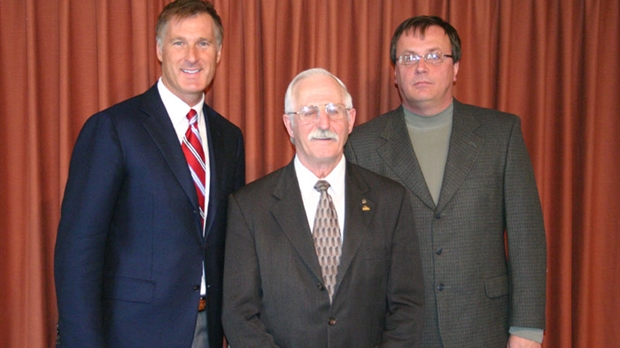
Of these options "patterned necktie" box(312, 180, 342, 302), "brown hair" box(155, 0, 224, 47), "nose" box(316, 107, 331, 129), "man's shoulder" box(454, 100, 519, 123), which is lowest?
"patterned necktie" box(312, 180, 342, 302)

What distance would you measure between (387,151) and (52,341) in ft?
5.93

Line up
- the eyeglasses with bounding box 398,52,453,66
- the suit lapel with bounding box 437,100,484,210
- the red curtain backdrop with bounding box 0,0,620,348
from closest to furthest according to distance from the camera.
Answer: the suit lapel with bounding box 437,100,484,210, the eyeglasses with bounding box 398,52,453,66, the red curtain backdrop with bounding box 0,0,620,348

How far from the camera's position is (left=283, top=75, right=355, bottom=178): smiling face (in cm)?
190

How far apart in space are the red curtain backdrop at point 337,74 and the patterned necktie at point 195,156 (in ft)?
2.18

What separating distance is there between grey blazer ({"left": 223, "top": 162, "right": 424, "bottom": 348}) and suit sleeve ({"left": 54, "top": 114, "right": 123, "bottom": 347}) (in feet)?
1.36

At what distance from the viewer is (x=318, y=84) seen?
1.96 meters

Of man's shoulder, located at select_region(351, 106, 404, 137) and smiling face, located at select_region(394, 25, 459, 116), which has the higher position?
smiling face, located at select_region(394, 25, 459, 116)

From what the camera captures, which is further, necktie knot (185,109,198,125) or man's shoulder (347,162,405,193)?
necktie knot (185,109,198,125)

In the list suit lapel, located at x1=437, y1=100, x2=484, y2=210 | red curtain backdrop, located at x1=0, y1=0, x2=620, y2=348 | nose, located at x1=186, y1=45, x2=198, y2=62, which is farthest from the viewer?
red curtain backdrop, located at x1=0, y1=0, x2=620, y2=348

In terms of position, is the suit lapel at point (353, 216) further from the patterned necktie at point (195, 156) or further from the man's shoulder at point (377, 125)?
the patterned necktie at point (195, 156)

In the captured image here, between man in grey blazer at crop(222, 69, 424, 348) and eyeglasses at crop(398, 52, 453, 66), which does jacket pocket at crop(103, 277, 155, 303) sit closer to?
man in grey blazer at crop(222, 69, 424, 348)

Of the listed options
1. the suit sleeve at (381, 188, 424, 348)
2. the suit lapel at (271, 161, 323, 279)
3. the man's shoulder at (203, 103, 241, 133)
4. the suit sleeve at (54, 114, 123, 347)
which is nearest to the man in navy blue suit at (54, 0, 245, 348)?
the suit sleeve at (54, 114, 123, 347)

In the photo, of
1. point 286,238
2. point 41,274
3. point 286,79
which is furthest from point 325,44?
point 41,274

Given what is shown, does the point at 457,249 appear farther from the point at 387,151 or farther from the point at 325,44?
the point at 325,44
